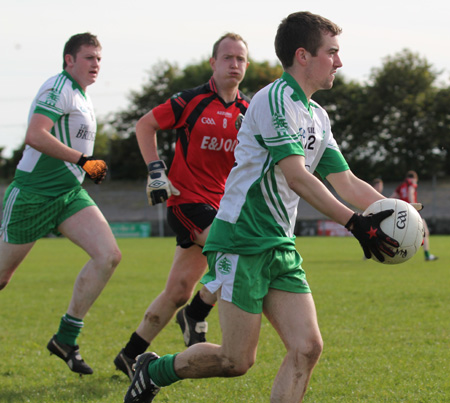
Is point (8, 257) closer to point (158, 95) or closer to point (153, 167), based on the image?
point (153, 167)

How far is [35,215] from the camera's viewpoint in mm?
5621

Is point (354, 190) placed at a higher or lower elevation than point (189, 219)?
higher

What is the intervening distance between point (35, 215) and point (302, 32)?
299cm

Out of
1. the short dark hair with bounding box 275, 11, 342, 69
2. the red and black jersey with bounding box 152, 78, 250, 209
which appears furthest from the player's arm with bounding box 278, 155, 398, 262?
the red and black jersey with bounding box 152, 78, 250, 209

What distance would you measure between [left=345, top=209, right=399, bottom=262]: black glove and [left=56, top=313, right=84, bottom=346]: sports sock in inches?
116

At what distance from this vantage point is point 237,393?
4715 millimetres

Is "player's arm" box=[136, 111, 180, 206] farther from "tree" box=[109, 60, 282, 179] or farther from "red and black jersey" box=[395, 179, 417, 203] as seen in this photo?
"tree" box=[109, 60, 282, 179]

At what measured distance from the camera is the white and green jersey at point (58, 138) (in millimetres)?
5617

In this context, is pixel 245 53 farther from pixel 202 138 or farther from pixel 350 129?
pixel 350 129

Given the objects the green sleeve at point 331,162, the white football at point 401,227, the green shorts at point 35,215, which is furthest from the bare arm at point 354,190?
the green shorts at point 35,215

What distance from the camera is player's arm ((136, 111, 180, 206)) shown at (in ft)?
16.6

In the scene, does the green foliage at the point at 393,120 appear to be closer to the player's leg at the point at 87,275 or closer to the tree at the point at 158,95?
the tree at the point at 158,95

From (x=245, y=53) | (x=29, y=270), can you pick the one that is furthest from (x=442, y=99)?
(x=245, y=53)

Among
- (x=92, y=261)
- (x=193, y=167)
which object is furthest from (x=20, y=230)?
(x=193, y=167)
